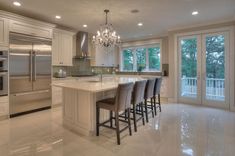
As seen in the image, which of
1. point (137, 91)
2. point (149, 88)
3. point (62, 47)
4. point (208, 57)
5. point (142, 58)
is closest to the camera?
point (137, 91)

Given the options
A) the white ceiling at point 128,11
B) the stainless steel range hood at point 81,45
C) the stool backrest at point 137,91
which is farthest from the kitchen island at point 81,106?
the stainless steel range hood at point 81,45

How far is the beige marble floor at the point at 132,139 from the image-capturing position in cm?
236

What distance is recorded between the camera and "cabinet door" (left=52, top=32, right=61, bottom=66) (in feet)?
16.4

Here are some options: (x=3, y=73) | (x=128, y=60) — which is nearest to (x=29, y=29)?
(x=3, y=73)

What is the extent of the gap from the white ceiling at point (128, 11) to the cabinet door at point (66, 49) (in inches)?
18.5

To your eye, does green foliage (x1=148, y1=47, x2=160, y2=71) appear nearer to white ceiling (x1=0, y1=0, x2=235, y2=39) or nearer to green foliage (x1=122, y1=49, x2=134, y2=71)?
green foliage (x1=122, y1=49, x2=134, y2=71)

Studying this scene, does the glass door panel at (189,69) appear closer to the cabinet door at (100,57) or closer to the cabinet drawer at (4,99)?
the cabinet door at (100,57)

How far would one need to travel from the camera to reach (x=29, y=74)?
424 cm

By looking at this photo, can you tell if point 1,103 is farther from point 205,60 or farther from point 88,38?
point 205,60

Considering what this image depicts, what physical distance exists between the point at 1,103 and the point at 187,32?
5768 millimetres

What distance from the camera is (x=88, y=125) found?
2.92 meters

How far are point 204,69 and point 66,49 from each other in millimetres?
4643

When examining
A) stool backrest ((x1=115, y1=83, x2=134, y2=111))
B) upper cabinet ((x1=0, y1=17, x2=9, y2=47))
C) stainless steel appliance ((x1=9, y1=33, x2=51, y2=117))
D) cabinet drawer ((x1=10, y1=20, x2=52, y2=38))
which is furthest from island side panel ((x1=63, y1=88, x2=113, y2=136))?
cabinet drawer ((x1=10, y1=20, x2=52, y2=38))

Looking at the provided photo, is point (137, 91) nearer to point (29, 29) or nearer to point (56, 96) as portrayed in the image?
point (56, 96)
